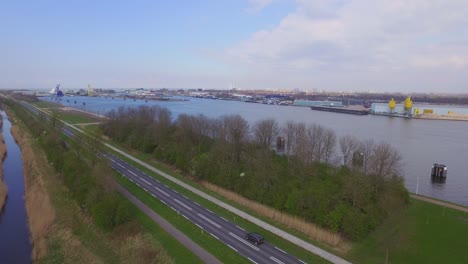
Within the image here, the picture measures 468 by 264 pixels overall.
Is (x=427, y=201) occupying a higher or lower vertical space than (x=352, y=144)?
lower

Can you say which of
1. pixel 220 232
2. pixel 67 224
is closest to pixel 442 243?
pixel 220 232

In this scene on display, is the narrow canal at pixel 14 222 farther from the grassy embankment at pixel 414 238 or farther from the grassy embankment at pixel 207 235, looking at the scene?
the grassy embankment at pixel 414 238

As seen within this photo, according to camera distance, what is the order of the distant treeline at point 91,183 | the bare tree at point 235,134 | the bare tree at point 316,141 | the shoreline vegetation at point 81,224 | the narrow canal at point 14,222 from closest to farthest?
the shoreline vegetation at point 81,224
the narrow canal at point 14,222
the distant treeline at point 91,183
the bare tree at point 316,141
the bare tree at point 235,134

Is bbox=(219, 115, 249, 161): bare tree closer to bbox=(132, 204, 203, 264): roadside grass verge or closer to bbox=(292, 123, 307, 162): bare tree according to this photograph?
bbox=(292, 123, 307, 162): bare tree

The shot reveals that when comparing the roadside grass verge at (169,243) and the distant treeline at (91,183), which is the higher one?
the distant treeline at (91,183)

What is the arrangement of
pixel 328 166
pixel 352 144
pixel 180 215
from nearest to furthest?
1. pixel 180 215
2. pixel 328 166
3. pixel 352 144

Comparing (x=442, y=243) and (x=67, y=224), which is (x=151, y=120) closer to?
(x=67, y=224)

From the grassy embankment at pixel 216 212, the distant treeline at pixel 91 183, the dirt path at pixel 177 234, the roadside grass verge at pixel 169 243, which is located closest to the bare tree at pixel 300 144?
the grassy embankment at pixel 216 212
